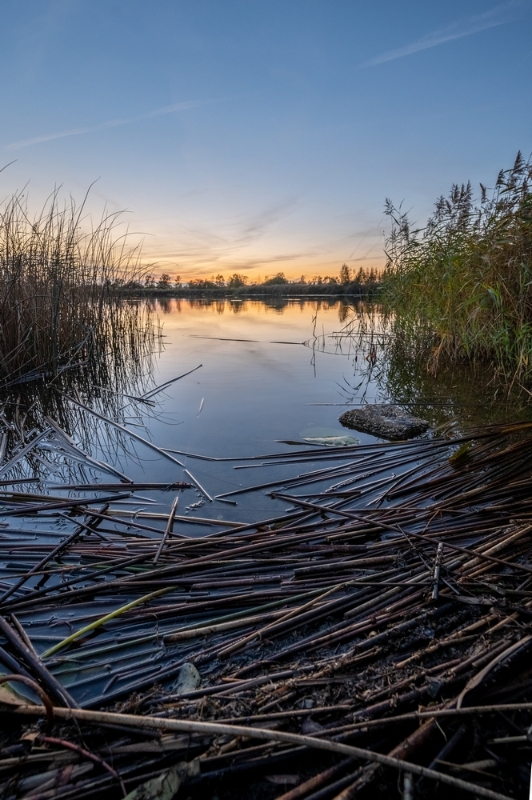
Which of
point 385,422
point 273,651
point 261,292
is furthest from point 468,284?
point 261,292


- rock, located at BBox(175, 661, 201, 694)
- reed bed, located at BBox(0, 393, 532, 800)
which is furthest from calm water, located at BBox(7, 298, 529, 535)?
rock, located at BBox(175, 661, 201, 694)

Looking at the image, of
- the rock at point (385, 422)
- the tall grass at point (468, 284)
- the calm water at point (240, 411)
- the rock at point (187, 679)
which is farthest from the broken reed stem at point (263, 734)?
the tall grass at point (468, 284)

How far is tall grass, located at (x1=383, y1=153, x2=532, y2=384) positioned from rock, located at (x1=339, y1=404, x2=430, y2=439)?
131 centimetres

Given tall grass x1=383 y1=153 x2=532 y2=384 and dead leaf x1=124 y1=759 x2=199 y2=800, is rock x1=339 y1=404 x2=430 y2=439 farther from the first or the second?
dead leaf x1=124 y1=759 x2=199 y2=800

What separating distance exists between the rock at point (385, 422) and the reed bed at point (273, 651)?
118 cm

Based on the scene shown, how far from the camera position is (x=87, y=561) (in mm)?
1640

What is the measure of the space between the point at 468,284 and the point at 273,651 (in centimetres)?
511

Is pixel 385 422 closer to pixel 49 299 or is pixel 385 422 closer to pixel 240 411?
pixel 240 411

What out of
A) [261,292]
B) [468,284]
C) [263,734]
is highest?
[261,292]

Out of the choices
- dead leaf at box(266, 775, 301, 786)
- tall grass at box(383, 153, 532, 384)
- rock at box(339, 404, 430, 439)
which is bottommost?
dead leaf at box(266, 775, 301, 786)

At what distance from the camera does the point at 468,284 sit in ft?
16.2

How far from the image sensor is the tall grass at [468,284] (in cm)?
410

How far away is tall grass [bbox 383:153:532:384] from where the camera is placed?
410 centimetres

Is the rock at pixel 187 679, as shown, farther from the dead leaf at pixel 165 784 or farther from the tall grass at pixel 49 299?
the tall grass at pixel 49 299
